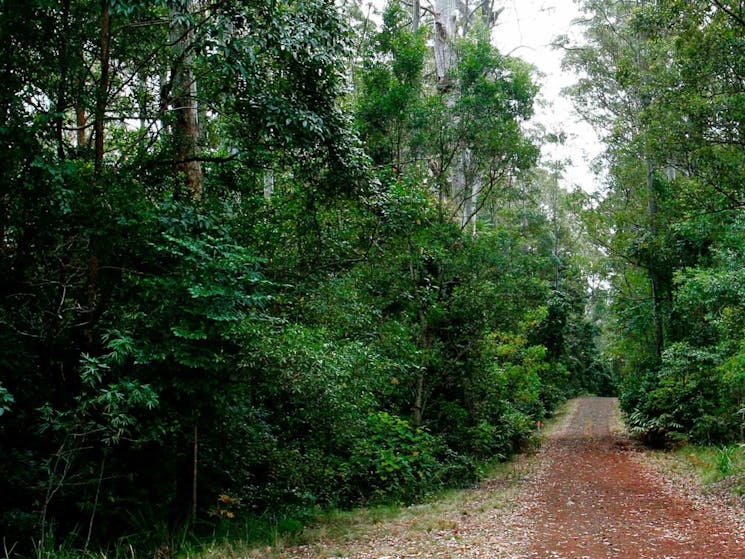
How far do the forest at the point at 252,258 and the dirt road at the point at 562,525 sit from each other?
3.97 ft

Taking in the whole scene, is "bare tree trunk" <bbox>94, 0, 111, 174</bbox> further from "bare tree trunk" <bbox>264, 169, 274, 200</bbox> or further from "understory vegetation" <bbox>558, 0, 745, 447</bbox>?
"understory vegetation" <bbox>558, 0, 745, 447</bbox>

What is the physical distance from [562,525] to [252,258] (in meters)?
5.83

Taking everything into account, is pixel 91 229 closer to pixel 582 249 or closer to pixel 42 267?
pixel 42 267

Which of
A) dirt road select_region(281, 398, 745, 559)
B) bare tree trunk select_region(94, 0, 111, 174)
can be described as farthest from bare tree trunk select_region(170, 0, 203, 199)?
dirt road select_region(281, 398, 745, 559)

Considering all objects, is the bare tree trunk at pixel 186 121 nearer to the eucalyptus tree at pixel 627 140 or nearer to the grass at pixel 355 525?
the grass at pixel 355 525

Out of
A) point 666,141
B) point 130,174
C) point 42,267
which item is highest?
point 666,141

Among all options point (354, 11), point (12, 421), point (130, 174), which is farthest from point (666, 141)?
point (354, 11)

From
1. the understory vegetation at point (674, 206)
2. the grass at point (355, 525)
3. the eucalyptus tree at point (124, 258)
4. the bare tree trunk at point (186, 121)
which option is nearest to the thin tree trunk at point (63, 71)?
the eucalyptus tree at point (124, 258)

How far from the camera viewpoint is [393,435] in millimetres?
11453

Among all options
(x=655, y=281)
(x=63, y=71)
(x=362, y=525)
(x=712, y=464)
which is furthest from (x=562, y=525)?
(x=655, y=281)

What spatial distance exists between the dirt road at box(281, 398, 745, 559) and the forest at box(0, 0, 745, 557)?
121 centimetres

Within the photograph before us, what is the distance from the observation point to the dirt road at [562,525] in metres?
6.62

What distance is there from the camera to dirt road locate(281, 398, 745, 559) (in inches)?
261

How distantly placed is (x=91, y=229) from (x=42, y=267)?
3.99 ft
